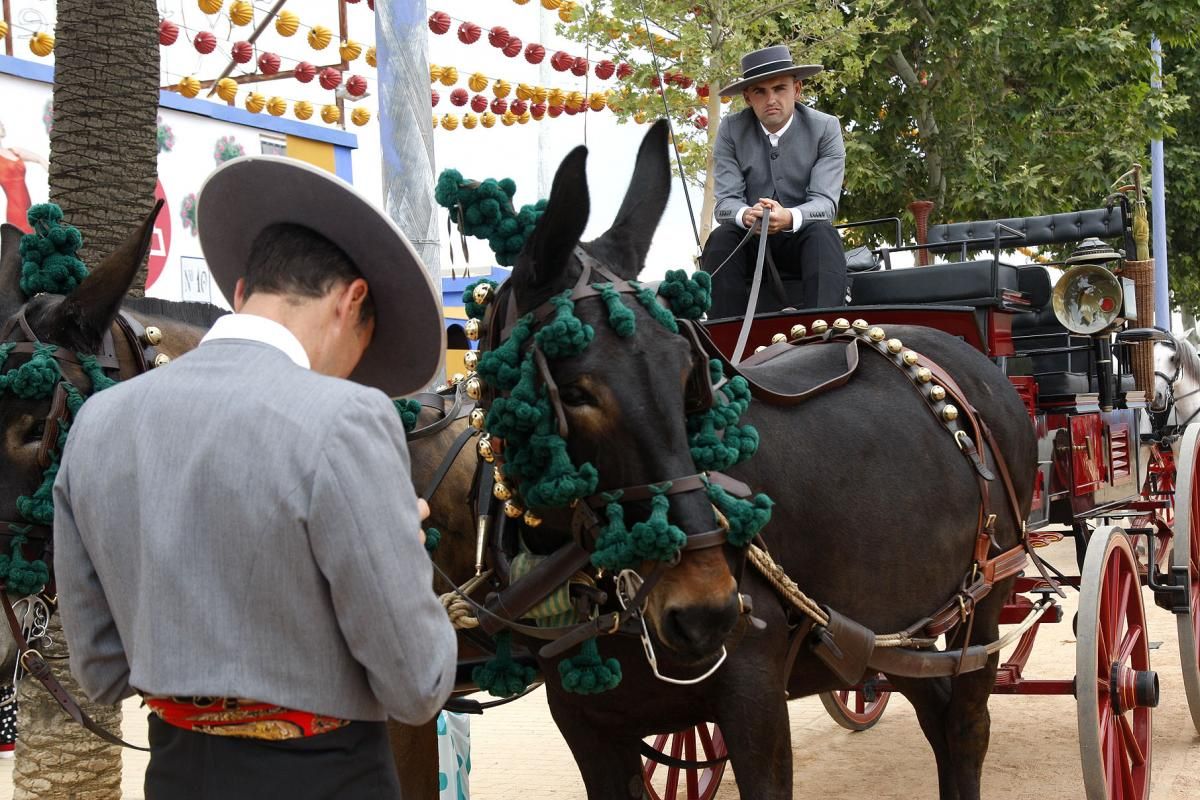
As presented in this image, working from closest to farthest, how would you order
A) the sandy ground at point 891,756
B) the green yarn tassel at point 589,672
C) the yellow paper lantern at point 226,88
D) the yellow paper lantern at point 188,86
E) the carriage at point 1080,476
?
the green yarn tassel at point 589,672 < the carriage at point 1080,476 < the sandy ground at point 891,756 < the yellow paper lantern at point 188,86 < the yellow paper lantern at point 226,88

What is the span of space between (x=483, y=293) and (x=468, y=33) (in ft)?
44.9

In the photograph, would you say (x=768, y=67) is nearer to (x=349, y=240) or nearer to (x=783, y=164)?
(x=783, y=164)

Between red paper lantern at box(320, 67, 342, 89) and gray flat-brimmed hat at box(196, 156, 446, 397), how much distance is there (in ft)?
44.7

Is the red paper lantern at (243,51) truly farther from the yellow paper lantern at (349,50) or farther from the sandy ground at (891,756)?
the sandy ground at (891,756)

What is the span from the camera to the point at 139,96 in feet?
15.6

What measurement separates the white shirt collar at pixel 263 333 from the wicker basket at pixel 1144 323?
605 centimetres

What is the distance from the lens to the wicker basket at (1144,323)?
6.95 metres

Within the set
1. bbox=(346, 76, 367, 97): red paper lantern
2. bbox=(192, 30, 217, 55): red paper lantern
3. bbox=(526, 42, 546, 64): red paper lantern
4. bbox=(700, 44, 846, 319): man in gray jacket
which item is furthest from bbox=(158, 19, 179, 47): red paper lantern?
bbox=(700, 44, 846, 319): man in gray jacket

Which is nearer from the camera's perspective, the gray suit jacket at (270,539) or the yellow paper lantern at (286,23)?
the gray suit jacket at (270,539)

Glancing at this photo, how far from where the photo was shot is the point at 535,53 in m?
16.7

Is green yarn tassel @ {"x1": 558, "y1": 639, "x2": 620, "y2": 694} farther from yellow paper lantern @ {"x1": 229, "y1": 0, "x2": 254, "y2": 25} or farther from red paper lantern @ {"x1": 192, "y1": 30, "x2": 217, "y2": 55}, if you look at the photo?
red paper lantern @ {"x1": 192, "y1": 30, "x2": 217, "y2": 55}

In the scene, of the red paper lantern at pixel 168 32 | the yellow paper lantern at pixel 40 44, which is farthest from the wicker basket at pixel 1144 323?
the red paper lantern at pixel 168 32

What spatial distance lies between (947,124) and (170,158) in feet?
30.5

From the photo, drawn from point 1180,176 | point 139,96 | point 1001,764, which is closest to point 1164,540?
point 1001,764
